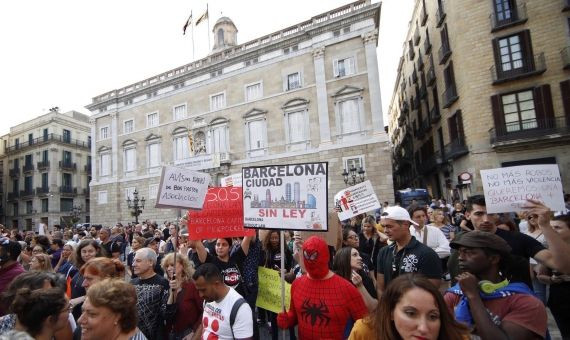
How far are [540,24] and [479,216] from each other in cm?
2000

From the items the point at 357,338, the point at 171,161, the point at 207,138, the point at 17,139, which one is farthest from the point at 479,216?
the point at 17,139

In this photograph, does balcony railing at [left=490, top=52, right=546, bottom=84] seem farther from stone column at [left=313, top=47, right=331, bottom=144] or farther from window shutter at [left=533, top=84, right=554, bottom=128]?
stone column at [left=313, top=47, right=331, bottom=144]

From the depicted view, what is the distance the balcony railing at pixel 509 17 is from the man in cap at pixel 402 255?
2012cm

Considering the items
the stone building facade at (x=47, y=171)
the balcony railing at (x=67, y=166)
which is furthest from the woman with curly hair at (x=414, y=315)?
the balcony railing at (x=67, y=166)

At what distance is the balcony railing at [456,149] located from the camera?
19.8 m

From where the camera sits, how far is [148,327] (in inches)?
124

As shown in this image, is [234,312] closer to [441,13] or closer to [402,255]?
[402,255]

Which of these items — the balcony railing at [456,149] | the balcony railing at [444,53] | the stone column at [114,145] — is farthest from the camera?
the stone column at [114,145]

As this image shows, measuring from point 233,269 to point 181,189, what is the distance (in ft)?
4.13

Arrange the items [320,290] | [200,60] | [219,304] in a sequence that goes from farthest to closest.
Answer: [200,60]
[219,304]
[320,290]

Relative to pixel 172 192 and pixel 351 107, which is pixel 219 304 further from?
pixel 351 107

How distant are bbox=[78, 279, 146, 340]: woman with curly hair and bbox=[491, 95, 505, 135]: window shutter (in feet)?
67.1

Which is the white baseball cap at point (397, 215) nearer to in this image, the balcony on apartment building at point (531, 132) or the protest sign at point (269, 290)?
the protest sign at point (269, 290)

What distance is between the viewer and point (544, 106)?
17391 mm
